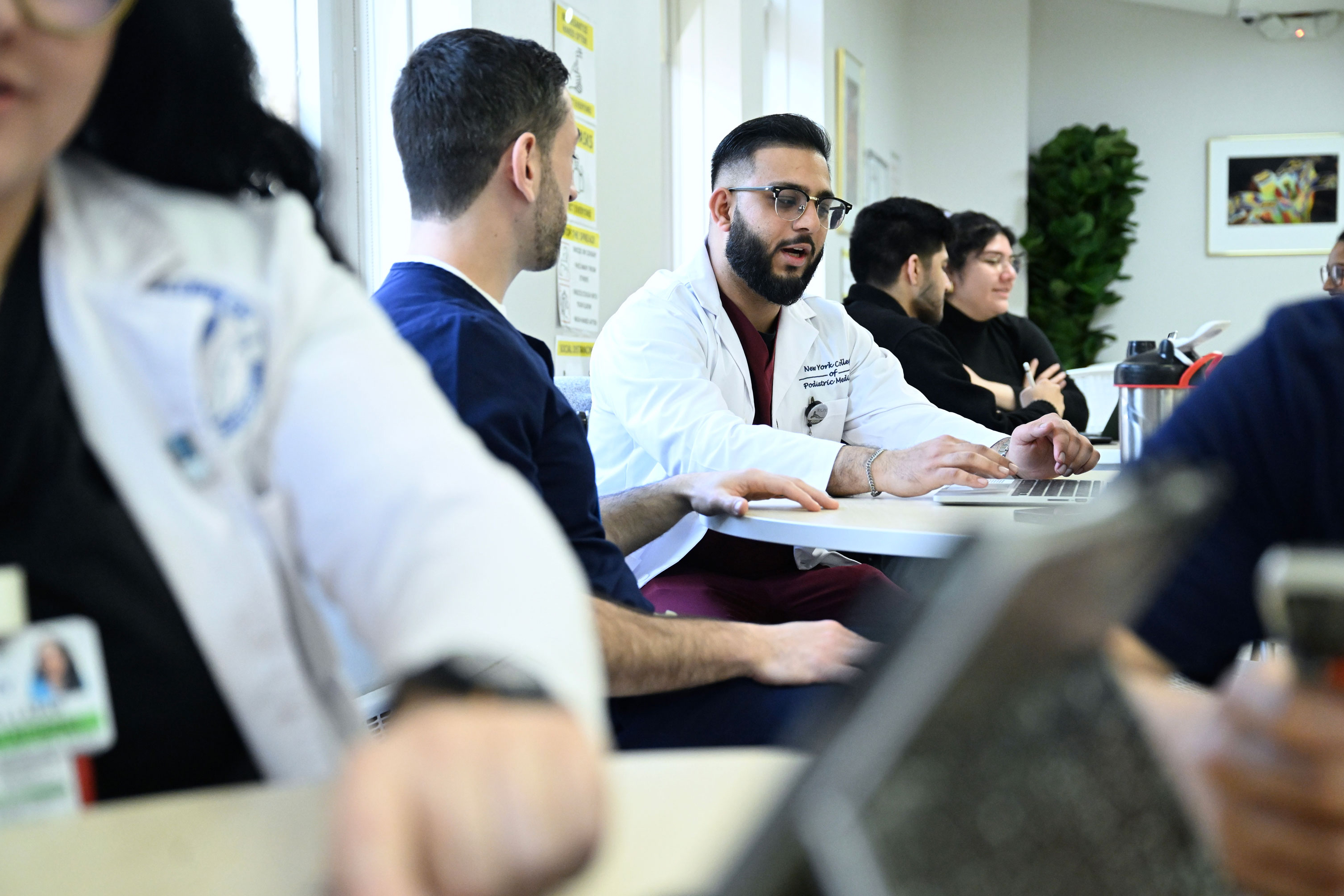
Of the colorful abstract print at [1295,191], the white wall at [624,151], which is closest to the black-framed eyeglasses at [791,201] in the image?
the white wall at [624,151]

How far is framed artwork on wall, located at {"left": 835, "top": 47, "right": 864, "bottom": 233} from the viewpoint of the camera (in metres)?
5.95

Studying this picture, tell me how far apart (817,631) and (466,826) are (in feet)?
3.80

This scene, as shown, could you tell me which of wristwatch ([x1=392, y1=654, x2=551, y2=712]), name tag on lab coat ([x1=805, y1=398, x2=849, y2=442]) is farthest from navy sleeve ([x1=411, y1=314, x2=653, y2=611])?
name tag on lab coat ([x1=805, y1=398, x2=849, y2=442])

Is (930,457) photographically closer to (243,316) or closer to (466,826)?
(243,316)

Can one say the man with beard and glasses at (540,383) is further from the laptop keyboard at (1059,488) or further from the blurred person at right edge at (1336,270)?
the blurred person at right edge at (1336,270)

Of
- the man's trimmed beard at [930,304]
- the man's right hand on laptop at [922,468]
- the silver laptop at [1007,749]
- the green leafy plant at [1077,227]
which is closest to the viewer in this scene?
the silver laptop at [1007,749]

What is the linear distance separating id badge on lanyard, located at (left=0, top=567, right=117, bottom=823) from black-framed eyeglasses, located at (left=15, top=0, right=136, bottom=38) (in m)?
0.30

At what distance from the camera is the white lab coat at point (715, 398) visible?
7.45ft

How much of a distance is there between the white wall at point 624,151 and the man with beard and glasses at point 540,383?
1237 millimetres

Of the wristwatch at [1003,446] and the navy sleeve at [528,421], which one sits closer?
the navy sleeve at [528,421]

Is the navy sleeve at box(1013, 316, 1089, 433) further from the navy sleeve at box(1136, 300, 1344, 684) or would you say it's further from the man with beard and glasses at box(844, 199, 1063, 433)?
the navy sleeve at box(1136, 300, 1344, 684)

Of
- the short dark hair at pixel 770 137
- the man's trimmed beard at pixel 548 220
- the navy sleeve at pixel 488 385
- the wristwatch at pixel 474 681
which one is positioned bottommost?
the wristwatch at pixel 474 681

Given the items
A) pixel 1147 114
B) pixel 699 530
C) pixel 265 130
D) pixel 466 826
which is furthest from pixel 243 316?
pixel 1147 114

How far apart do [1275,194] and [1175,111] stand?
988 millimetres
